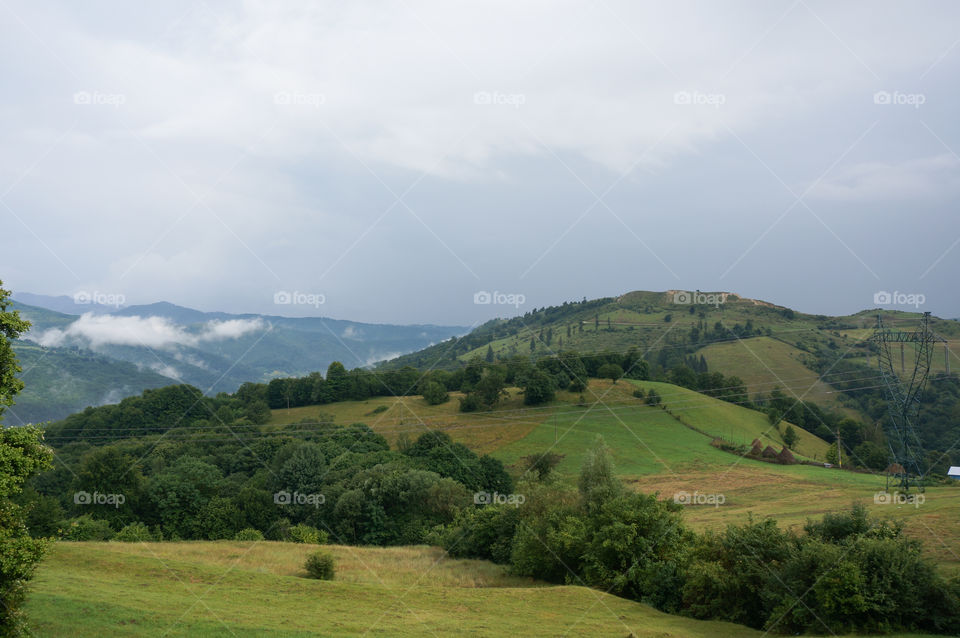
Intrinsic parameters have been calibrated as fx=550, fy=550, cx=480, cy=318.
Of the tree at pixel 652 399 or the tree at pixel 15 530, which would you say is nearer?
the tree at pixel 15 530

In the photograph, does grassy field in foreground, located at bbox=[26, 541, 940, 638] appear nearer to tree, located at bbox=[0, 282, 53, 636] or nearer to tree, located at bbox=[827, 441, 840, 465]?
tree, located at bbox=[0, 282, 53, 636]

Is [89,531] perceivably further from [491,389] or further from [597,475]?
[491,389]

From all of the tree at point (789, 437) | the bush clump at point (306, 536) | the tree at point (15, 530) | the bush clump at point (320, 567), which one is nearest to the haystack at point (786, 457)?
the tree at point (789, 437)

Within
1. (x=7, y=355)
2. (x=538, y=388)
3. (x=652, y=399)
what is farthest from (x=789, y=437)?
(x=7, y=355)

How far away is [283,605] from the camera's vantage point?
24.6 metres

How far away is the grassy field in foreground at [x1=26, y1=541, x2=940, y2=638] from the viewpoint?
1983 cm

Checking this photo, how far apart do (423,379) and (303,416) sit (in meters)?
25.5

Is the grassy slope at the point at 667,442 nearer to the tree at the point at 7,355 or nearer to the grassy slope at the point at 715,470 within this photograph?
the grassy slope at the point at 715,470

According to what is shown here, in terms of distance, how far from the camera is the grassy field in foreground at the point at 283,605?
19.8 m

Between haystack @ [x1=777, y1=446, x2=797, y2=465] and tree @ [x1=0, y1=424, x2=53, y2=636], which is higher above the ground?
tree @ [x1=0, y1=424, x2=53, y2=636]

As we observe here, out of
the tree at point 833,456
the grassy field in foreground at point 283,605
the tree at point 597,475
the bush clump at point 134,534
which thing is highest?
the tree at point 597,475

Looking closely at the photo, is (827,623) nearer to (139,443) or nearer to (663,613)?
(663,613)

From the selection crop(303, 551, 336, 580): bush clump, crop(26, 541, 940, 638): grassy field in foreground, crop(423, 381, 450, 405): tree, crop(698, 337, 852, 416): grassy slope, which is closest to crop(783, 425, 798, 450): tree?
crop(698, 337, 852, 416): grassy slope

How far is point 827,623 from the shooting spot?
22.0 meters
